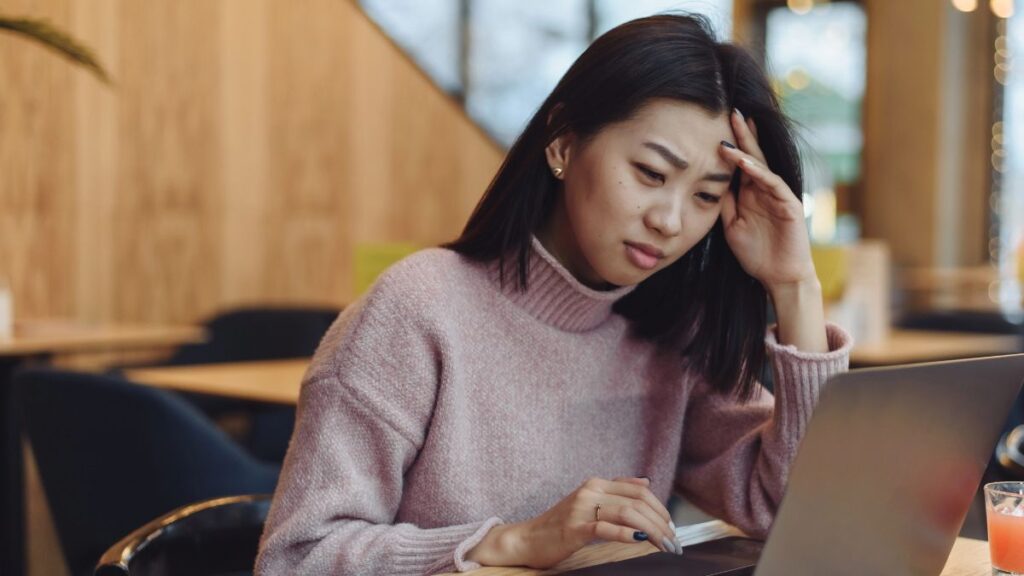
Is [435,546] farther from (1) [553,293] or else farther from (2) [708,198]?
(2) [708,198]

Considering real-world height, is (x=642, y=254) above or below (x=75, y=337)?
above

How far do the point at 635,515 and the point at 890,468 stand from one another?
0.77 ft

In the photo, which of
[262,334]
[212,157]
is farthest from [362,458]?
[212,157]

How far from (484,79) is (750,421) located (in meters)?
4.56

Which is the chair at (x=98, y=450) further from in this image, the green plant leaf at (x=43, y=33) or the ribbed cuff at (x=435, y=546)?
the ribbed cuff at (x=435, y=546)

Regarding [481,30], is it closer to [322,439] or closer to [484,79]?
[484,79]

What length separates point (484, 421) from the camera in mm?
1388

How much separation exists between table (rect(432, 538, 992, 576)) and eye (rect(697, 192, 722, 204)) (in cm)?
37

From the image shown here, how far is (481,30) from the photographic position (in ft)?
19.2

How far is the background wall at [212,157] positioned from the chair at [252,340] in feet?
1.61

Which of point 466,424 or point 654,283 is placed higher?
point 654,283

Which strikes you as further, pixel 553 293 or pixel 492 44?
pixel 492 44

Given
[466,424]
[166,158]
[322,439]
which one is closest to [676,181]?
[466,424]

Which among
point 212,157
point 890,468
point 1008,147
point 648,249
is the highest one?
point 648,249
